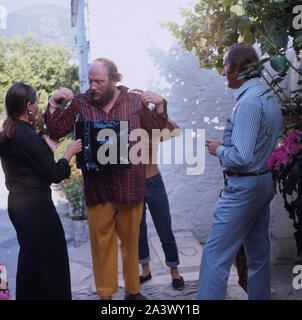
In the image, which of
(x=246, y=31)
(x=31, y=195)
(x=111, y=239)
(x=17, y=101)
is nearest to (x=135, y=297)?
(x=111, y=239)

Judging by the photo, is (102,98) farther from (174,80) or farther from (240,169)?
(174,80)

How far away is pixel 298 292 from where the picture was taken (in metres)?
4.06

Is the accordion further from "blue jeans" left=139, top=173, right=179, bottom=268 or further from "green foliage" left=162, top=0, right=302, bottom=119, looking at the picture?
"green foliage" left=162, top=0, right=302, bottom=119

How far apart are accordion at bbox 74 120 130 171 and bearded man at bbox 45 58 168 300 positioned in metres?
0.10

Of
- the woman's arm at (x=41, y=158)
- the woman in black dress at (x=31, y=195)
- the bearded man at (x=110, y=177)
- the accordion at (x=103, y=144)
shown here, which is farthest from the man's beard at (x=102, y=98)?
the woman's arm at (x=41, y=158)

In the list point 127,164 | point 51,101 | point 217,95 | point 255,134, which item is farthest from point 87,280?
point 217,95

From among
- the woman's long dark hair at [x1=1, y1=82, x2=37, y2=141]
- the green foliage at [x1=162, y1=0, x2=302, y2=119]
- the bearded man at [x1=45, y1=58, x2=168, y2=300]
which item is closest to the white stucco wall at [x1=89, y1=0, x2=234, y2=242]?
the green foliage at [x1=162, y1=0, x2=302, y2=119]

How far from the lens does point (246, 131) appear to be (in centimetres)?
234

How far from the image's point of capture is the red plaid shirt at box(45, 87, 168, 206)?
2916 mm

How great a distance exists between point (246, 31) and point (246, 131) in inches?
30.5

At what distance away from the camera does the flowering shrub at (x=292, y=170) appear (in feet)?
5.97

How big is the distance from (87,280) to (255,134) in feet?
8.03

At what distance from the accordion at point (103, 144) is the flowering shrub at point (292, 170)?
3.75 ft
